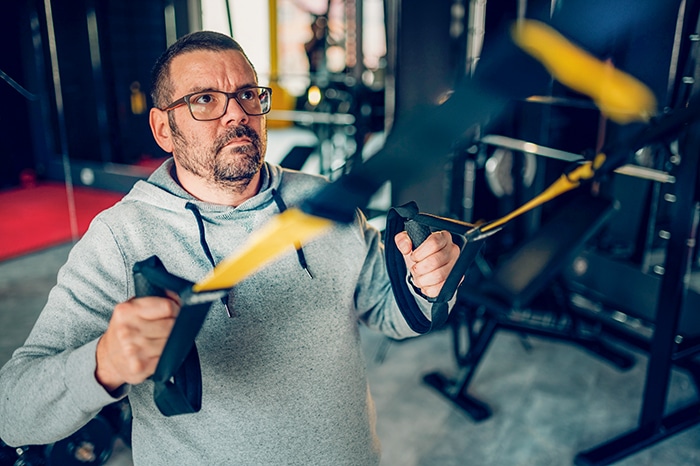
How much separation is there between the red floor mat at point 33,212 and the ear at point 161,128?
74 centimetres

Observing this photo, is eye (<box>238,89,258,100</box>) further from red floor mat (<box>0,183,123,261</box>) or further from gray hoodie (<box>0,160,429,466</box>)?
red floor mat (<box>0,183,123,261</box>)

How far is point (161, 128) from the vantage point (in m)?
1.23

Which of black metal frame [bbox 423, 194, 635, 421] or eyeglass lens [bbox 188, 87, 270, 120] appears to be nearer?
eyeglass lens [bbox 188, 87, 270, 120]

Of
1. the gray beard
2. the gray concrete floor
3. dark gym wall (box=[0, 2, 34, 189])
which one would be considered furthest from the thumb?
the gray concrete floor

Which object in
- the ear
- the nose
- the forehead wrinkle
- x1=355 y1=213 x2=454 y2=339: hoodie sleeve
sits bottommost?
x1=355 y1=213 x2=454 y2=339: hoodie sleeve

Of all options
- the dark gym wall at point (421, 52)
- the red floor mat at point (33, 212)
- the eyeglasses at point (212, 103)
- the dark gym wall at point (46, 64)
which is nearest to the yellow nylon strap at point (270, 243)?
the eyeglasses at point (212, 103)

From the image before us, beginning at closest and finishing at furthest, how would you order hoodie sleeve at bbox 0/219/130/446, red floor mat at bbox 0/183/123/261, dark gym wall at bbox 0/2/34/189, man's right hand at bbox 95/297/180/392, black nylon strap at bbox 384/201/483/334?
man's right hand at bbox 95/297/180/392 < hoodie sleeve at bbox 0/219/130/446 < black nylon strap at bbox 384/201/483/334 < dark gym wall at bbox 0/2/34/189 < red floor mat at bbox 0/183/123/261

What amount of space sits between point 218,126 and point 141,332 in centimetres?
51

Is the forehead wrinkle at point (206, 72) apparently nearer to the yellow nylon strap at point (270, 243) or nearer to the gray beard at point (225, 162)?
the gray beard at point (225, 162)

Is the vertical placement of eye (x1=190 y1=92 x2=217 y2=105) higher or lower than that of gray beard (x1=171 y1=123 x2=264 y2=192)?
higher

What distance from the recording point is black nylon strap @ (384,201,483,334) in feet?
3.18

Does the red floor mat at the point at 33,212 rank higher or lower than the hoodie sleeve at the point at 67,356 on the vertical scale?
lower

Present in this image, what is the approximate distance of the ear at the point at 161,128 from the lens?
3.92 feet

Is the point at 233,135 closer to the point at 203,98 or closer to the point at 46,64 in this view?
the point at 203,98
